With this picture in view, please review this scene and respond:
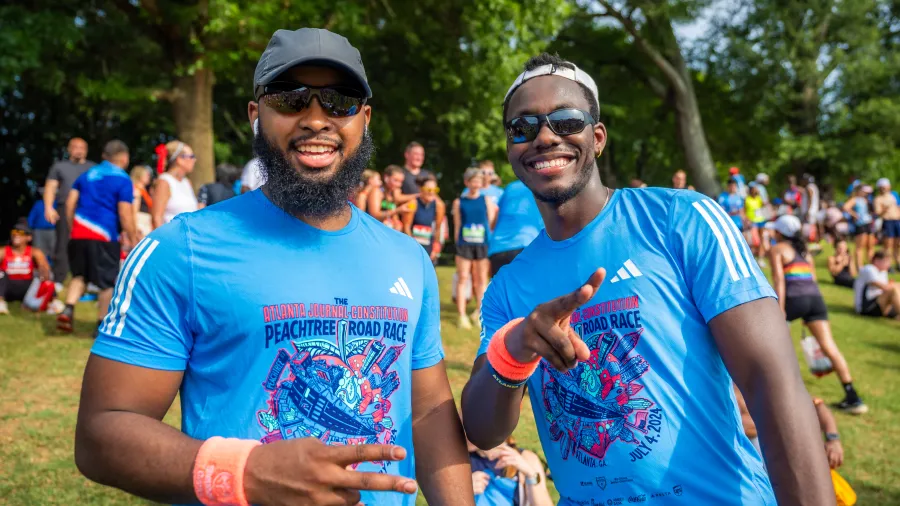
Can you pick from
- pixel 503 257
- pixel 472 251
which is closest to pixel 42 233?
pixel 472 251

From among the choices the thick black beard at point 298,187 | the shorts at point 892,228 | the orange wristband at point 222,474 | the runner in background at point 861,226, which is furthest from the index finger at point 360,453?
the shorts at point 892,228

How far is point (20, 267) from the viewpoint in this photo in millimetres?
11188

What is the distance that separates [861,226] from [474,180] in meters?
11.8

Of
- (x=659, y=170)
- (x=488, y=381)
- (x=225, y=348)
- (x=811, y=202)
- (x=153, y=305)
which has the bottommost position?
(x=488, y=381)

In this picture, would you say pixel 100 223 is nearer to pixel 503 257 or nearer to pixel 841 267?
pixel 503 257

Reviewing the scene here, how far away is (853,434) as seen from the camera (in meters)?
7.01

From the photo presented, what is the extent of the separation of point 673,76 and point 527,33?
10393 mm

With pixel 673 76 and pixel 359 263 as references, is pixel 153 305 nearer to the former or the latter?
pixel 359 263

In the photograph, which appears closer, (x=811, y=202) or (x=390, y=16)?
(x=390, y=16)

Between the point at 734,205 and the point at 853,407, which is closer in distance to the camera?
the point at 853,407

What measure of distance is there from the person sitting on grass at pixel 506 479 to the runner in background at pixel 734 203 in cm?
1505

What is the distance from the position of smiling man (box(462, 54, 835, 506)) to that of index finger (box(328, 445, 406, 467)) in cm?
59

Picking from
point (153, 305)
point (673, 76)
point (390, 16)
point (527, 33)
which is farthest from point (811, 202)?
point (153, 305)

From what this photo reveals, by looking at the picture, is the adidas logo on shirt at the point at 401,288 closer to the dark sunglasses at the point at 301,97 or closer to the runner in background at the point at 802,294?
the dark sunglasses at the point at 301,97
